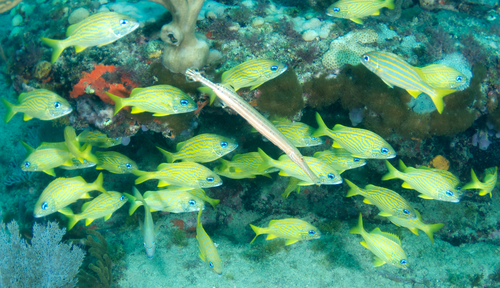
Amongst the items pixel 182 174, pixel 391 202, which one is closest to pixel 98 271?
pixel 182 174

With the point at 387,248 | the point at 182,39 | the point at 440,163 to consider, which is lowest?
the point at 440,163

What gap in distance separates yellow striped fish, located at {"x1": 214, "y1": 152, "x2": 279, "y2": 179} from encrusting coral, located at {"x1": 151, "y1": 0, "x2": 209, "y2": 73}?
67.6 inches

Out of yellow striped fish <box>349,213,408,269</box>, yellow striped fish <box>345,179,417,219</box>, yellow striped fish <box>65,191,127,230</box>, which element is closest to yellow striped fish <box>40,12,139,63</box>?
yellow striped fish <box>65,191,127,230</box>

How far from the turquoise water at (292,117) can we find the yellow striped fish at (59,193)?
35.4 inches

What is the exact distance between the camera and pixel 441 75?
3.73m

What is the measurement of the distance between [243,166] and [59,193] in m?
2.93

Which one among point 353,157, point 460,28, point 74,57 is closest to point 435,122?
point 353,157

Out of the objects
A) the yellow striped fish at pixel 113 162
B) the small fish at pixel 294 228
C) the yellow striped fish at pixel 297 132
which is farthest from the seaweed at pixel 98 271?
the yellow striped fish at pixel 297 132

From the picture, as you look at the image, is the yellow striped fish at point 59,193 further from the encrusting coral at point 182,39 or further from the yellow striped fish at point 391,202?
the yellow striped fish at point 391,202

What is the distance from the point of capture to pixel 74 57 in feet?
14.7

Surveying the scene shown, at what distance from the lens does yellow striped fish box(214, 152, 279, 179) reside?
4.11 m

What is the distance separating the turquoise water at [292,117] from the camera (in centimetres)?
434

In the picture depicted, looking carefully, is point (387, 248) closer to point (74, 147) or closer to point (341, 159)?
point (341, 159)

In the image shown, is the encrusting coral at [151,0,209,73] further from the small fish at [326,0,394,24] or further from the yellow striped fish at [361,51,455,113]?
the yellow striped fish at [361,51,455,113]
